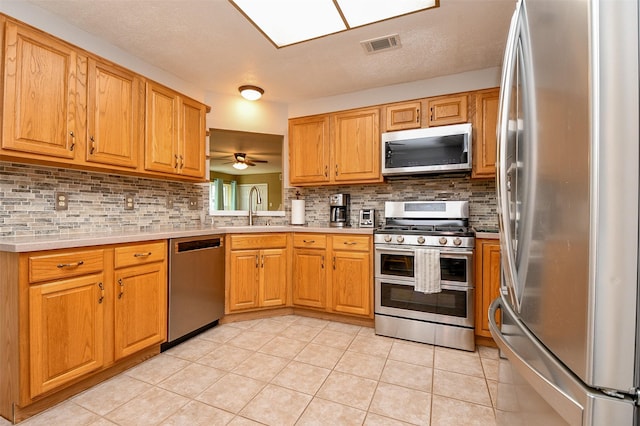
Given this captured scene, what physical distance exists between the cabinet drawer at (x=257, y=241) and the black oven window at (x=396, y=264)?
41.8 inches

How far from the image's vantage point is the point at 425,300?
256cm

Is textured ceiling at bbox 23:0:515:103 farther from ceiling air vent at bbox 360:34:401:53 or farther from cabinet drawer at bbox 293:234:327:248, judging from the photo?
cabinet drawer at bbox 293:234:327:248

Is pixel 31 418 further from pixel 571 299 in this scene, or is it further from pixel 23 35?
pixel 571 299

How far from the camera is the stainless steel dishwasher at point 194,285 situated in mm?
2363

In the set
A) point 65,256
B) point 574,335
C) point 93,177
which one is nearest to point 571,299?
point 574,335

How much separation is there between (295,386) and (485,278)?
5.62 ft

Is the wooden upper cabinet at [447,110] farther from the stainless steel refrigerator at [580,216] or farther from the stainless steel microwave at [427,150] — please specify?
the stainless steel refrigerator at [580,216]

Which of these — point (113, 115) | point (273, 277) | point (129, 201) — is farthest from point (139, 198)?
point (273, 277)

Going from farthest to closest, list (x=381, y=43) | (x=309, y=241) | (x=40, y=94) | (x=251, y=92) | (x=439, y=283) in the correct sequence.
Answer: (x=251, y=92)
(x=309, y=241)
(x=439, y=283)
(x=381, y=43)
(x=40, y=94)

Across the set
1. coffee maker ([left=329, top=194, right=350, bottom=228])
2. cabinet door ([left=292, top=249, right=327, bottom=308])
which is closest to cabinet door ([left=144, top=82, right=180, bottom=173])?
cabinet door ([left=292, top=249, right=327, bottom=308])

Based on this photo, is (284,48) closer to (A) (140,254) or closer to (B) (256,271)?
(A) (140,254)

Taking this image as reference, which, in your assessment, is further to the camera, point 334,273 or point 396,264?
point 334,273

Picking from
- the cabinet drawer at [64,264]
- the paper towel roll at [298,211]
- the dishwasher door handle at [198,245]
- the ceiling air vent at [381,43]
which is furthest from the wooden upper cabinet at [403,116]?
the cabinet drawer at [64,264]

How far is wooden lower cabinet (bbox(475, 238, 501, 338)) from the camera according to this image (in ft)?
7.92
